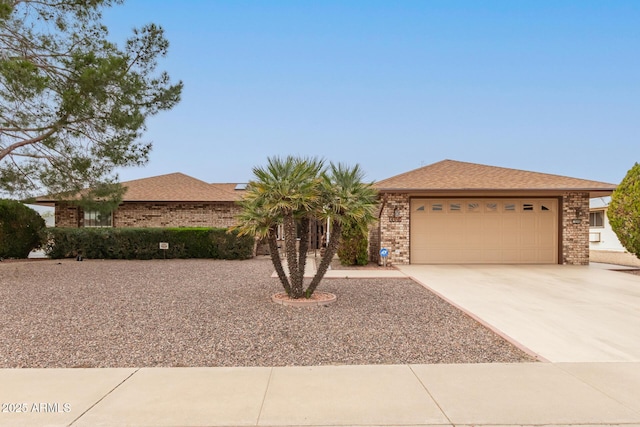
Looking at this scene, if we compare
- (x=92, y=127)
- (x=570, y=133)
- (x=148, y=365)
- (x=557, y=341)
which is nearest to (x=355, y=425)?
(x=148, y=365)

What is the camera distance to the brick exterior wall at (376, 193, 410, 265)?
1439 cm

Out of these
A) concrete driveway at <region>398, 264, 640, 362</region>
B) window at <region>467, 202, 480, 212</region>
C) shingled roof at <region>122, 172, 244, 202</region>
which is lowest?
concrete driveway at <region>398, 264, 640, 362</region>

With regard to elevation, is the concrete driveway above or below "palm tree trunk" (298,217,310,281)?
below

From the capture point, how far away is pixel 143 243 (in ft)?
54.1

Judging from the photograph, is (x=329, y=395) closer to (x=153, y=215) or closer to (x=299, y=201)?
(x=299, y=201)

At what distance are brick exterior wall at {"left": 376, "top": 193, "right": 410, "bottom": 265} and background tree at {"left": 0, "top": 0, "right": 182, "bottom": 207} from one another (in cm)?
792

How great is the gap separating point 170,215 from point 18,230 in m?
5.79

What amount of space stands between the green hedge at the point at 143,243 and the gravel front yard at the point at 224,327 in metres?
6.09

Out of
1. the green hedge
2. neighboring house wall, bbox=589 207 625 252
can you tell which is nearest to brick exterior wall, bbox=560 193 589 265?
neighboring house wall, bbox=589 207 625 252

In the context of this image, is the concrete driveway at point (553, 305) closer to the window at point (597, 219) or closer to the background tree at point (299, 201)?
the background tree at point (299, 201)

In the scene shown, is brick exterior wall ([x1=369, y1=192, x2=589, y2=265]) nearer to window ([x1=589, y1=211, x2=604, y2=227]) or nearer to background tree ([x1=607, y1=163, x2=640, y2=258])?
background tree ([x1=607, y1=163, x2=640, y2=258])

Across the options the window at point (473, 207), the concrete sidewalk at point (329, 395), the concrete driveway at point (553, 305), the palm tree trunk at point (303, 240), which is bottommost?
the concrete driveway at point (553, 305)

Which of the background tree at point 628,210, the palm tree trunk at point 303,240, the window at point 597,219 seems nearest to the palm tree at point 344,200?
the palm tree trunk at point 303,240

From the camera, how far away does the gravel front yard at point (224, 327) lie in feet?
15.9
